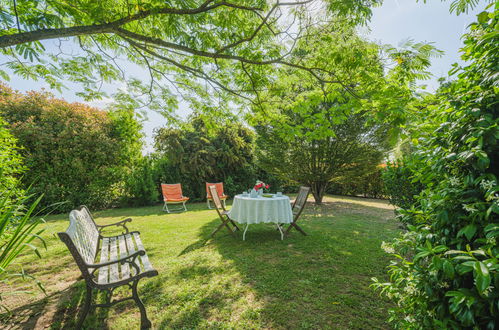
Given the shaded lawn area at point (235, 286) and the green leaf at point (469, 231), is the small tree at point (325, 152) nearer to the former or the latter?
the shaded lawn area at point (235, 286)

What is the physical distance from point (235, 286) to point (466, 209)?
2.68 meters

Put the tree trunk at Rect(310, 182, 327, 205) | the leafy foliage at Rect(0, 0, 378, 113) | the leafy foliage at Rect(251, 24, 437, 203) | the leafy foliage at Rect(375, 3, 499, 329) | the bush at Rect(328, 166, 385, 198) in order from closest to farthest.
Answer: the leafy foliage at Rect(375, 3, 499, 329)
the leafy foliage at Rect(0, 0, 378, 113)
the leafy foliage at Rect(251, 24, 437, 203)
the tree trunk at Rect(310, 182, 327, 205)
the bush at Rect(328, 166, 385, 198)

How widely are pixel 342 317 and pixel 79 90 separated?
5.94m

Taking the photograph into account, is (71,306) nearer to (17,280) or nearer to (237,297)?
(17,280)

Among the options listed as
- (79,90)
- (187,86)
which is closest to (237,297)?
(187,86)

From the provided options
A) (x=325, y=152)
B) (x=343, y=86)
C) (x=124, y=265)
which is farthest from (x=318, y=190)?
(x=124, y=265)

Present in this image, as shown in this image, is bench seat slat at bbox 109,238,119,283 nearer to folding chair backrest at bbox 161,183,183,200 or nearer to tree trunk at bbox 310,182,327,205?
folding chair backrest at bbox 161,183,183,200

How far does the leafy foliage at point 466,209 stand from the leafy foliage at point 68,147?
883 cm

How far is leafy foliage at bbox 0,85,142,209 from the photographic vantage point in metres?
8.15

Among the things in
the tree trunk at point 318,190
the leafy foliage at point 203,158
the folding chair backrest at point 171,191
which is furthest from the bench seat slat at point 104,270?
the tree trunk at point 318,190

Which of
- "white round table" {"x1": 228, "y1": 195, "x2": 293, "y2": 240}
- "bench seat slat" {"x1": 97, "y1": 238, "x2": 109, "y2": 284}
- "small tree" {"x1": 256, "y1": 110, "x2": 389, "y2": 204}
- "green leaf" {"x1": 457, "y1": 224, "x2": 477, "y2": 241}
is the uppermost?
"small tree" {"x1": 256, "y1": 110, "x2": 389, "y2": 204}

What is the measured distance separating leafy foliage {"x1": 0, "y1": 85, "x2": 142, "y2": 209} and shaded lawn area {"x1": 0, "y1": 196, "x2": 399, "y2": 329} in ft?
13.5

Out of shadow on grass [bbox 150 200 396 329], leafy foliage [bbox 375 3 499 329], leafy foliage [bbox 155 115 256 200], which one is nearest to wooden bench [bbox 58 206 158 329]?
shadow on grass [bbox 150 200 396 329]

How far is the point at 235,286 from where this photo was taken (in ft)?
9.86
